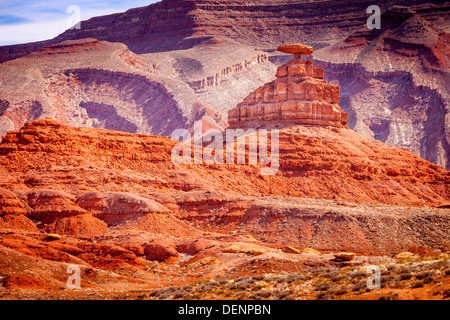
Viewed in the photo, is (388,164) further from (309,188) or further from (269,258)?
(269,258)

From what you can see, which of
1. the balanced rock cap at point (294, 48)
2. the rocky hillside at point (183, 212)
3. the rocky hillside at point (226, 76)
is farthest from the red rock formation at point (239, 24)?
the rocky hillside at point (183, 212)

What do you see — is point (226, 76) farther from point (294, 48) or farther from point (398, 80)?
point (294, 48)

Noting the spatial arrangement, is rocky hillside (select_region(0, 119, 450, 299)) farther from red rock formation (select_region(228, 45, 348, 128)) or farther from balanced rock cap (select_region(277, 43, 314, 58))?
balanced rock cap (select_region(277, 43, 314, 58))

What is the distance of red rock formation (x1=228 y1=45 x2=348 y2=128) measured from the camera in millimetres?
68500

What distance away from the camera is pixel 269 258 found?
3631 cm

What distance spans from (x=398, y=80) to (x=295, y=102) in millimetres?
86536

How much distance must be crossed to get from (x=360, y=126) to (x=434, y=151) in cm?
1747

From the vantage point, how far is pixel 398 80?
149 m

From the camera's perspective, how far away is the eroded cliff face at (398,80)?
439 feet

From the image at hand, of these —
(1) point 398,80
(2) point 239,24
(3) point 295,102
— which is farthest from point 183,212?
(2) point 239,24

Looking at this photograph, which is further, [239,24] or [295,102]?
[239,24]

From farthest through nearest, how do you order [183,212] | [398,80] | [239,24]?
1. [239,24]
2. [398,80]
3. [183,212]

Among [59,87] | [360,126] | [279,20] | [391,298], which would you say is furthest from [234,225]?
[279,20]

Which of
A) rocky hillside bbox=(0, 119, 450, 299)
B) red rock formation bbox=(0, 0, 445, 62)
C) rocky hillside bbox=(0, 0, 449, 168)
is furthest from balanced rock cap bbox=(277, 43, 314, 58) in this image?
red rock formation bbox=(0, 0, 445, 62)
